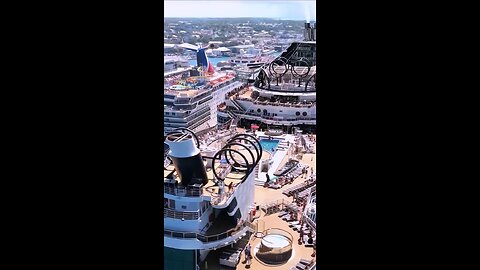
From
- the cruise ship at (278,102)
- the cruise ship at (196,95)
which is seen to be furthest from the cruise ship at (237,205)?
the cruise ship at (196,95)

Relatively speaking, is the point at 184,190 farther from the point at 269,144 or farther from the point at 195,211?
the point at 269,144

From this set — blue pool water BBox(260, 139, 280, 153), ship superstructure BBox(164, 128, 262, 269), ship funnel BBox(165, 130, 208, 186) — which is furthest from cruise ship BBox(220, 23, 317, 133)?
ship funnel BBox(165, 130, 208, 186)

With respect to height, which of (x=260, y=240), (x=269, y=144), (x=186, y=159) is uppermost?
(x=186, y=159)

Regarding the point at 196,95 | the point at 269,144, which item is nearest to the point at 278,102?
the point at 196,95

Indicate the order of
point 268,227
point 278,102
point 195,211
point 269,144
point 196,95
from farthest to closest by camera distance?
point 278,102, point 196,95, point 269,144, point 268,227, point 195,211
